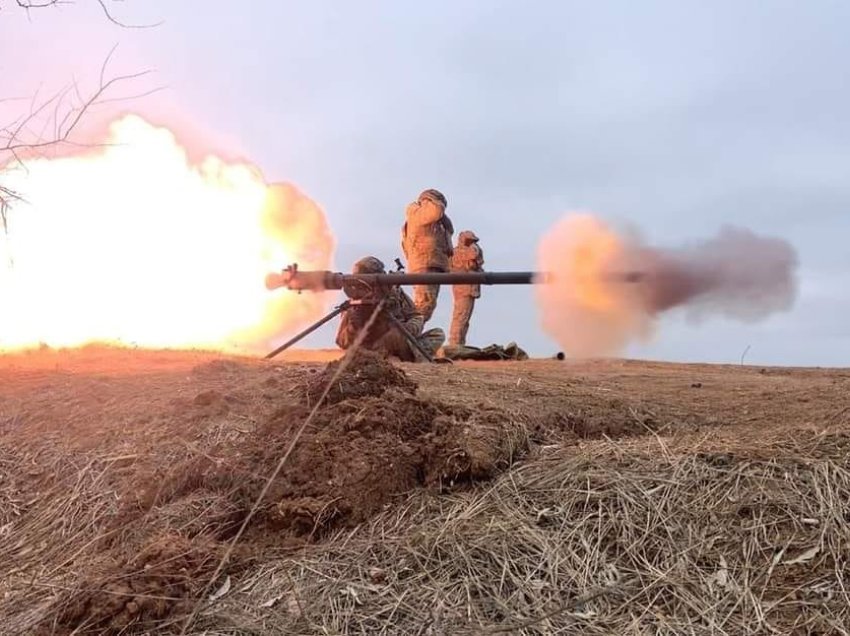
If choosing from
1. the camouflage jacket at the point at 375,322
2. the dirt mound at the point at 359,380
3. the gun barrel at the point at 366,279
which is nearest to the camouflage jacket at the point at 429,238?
the camouflage jacket at the point at 375,322

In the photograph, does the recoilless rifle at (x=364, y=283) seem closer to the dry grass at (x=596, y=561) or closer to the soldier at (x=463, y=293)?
the soldier at (x=463, y=293)

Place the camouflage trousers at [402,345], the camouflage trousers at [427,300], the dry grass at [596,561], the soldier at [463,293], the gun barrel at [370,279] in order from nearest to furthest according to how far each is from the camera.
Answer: the dry grass at [596,561] → the gun barrel at [370,279] → the camouflage trousers at [402,345] → the camouflage trousers at [427,300] → the soldier at [463,293]

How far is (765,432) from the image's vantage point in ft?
15.8

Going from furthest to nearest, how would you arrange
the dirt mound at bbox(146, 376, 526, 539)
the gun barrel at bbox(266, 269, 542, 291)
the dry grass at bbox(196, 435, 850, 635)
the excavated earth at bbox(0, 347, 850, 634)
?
the gun barrel at bbox(266, 269, 542, 291) < the dirt mound at bbox(146, 376, 526, 539) < the excavated earth at bbox(0, 347, 850, 634) < the dry grass at bbox(196, 435, 850, 635)

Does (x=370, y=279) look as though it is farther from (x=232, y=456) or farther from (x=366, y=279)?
(x=232, y=456)

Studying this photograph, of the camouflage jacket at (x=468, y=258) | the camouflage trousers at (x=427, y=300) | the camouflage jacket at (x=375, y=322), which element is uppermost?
the camouflage jacket at (x=468, y=258)

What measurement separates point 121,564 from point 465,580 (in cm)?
150

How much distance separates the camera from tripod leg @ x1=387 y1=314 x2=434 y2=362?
388 inches

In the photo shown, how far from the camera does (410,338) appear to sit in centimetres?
984

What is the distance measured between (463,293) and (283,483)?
10280 millimetres

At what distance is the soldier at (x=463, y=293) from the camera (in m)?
14.2

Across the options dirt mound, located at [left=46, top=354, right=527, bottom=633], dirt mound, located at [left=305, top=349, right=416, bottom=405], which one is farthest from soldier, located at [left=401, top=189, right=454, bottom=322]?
dirt mound, located at [left=46, top=354, right=527, bottom=633]

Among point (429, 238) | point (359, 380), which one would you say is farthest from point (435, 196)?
point (359, 380)

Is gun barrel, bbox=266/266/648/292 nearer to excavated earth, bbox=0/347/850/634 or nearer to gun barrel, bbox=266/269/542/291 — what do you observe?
gun barrel, bbox=266/269/542/291
